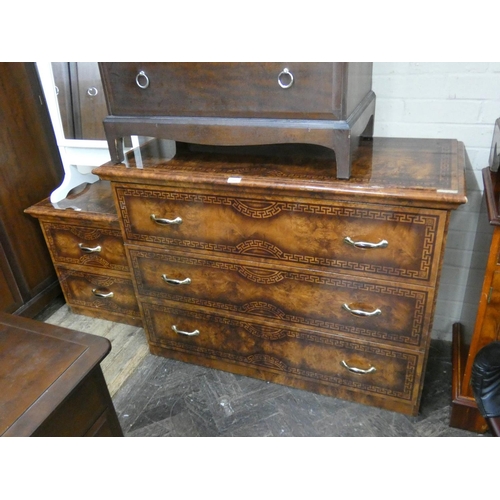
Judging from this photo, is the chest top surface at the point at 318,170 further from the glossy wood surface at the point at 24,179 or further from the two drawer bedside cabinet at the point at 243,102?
the glossy wood surface at the point at 24,179

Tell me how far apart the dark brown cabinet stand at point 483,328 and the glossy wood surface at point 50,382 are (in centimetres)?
117

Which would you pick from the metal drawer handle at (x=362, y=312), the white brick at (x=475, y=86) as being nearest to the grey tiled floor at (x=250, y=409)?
the metal drawer handle at (x=362, y=312)

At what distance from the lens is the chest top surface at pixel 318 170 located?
133 centimetres

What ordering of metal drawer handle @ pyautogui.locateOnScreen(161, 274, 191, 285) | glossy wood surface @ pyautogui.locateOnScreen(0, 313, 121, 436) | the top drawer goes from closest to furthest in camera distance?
glossy wood surface @ pyautogui.locateOnScreen(0, 313, 121, 436), the top drawer, metal drawer handle @ pyautogui.locateOnScreen(161, 274, 191, 285)

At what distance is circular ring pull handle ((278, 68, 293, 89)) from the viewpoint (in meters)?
1.33

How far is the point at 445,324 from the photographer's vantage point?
210cm

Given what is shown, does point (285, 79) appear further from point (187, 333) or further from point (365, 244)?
point (187, 333)

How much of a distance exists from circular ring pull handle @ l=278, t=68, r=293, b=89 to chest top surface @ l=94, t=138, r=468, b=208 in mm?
290

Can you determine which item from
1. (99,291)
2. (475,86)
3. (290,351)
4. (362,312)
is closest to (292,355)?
(290,351)

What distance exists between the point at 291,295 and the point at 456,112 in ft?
3.19

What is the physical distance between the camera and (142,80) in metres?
1.51

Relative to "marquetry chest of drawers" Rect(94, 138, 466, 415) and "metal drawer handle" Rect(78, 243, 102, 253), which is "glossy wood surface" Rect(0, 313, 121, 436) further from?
"metal drawer handle" Rect(78, 243, 102, 253)

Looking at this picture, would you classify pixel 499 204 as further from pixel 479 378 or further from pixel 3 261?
pixel 3 261

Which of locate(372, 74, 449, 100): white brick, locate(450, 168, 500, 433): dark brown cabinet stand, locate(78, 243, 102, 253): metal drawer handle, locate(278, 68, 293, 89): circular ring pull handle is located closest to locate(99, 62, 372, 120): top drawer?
locate(278, 68, 293, 89): circular ring pull handle
